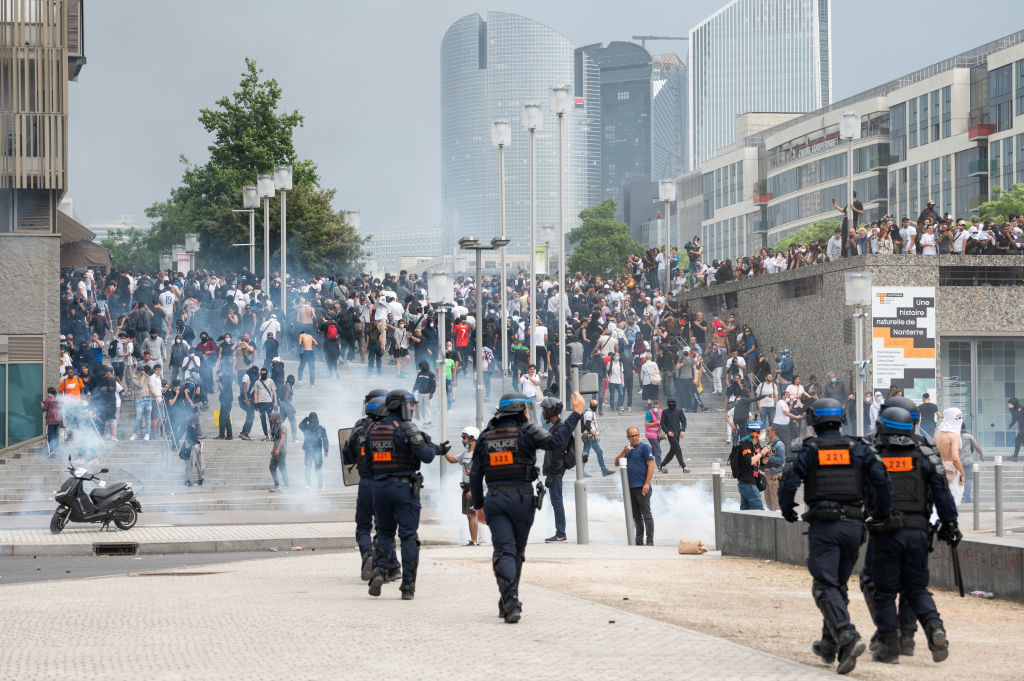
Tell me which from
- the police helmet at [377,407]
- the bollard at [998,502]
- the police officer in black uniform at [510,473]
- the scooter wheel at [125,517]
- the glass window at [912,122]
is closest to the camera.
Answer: the police officer in black uniform at [510,473]

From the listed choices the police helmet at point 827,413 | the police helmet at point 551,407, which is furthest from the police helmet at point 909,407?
the police helmet at point 551,407

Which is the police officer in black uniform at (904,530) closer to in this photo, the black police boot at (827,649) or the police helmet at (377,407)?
the black police boot at (827,649)

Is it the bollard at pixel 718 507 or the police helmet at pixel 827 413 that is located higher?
the police helmet at pixel 827 413

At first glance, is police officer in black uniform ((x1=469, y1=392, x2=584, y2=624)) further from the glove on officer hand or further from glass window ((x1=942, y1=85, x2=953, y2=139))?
glass window ((x1=942, y1=85, x2=953, y2=139))

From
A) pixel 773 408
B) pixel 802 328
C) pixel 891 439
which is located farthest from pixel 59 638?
pixel 802 328

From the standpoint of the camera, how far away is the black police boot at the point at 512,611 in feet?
31.4

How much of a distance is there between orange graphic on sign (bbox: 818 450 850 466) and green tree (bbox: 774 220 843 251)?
8314 centimetres

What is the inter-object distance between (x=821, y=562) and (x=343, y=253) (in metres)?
63.4

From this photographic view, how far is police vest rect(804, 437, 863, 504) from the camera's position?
328 inches

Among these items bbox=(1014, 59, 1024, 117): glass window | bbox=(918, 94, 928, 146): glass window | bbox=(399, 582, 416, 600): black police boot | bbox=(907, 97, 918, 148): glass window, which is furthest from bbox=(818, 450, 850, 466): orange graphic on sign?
bbox=(907, 97, 918, 148): glass window

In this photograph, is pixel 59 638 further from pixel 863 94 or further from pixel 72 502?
pixel 863 94

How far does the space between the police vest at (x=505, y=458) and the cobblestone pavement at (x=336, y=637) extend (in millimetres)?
994

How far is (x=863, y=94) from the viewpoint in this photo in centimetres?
8756

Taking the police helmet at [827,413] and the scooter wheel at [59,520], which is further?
the scooter wheel at [59,520]
